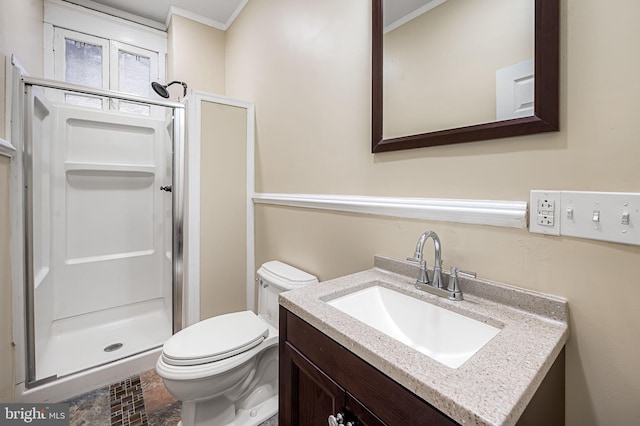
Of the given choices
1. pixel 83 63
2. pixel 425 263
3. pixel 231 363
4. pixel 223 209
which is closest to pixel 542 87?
pixel 425 263

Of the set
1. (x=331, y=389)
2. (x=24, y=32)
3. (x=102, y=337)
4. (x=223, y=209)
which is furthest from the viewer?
(x=102, y=337)

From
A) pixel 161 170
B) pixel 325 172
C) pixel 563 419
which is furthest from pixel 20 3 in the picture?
pixel 563 419

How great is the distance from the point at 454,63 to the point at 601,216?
613mm

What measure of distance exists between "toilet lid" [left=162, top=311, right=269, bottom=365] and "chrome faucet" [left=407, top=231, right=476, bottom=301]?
0.81 m

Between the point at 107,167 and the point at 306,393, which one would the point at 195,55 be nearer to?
the point at 107,167

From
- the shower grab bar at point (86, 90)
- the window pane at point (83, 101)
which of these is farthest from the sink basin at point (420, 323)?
the window pane at point (83, 101)

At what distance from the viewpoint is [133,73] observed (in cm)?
249

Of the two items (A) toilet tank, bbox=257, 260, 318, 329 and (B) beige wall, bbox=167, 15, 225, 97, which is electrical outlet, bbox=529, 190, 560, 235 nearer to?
(A) toilet tank, bbox=257, 260, 318, 329

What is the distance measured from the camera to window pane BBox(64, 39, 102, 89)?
2.24 meters

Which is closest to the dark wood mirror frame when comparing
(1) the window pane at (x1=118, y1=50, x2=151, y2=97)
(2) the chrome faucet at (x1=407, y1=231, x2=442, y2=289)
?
(2) the chrome faucet at (x1=407, y1=231, x2=442, y2=289)

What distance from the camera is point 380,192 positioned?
1175 mm

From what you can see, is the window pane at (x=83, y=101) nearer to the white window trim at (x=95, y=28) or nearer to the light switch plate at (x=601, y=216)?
the white window trim at (x=95, y=28)

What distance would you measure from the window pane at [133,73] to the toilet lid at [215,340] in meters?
2.17

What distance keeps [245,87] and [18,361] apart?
2.11m
